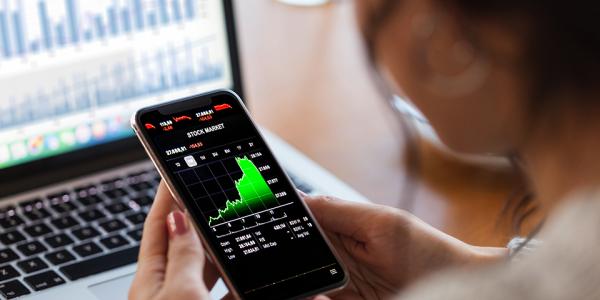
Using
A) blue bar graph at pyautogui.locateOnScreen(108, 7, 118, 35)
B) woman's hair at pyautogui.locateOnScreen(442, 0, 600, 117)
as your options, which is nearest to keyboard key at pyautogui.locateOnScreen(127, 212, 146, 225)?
blue bar graph at pyautogui.locateOnScreen(108, 7, 118, 35)

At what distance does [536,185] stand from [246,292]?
30 cm

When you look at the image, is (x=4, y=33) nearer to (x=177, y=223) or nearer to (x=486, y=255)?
(x=177, y=223)

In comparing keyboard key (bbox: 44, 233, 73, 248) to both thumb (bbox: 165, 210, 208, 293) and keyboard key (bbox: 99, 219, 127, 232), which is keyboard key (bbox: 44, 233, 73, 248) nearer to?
keyboard key (bbox: 99, 219, 127, 232)

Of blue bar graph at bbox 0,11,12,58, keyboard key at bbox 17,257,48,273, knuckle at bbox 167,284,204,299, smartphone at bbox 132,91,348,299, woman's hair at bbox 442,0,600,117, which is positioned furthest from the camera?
blue bar graph at bbox 0,11,12,58

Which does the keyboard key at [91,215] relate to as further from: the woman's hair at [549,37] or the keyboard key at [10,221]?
the woman's hair at [549,37]

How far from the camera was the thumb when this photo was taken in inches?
28.2

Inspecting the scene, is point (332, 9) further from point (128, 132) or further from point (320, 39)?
point (128, 132)

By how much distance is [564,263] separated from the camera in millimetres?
543

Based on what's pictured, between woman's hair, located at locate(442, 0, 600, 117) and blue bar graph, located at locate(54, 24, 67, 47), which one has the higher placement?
woman's hair, located at locate(442, 0, 600, 117)

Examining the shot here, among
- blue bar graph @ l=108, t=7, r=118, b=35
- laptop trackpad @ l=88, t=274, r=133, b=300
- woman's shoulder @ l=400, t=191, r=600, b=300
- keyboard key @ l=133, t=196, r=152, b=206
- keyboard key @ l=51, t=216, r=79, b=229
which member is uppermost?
blue bar graph @ l=108, t=7, r=118, b=35

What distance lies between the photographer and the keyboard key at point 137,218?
99cm

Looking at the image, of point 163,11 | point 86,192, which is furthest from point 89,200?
point 163,11

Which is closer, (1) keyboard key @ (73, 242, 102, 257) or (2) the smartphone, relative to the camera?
(2) the smartphone

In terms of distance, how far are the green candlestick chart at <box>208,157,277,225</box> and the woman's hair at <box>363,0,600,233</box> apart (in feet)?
1.11
